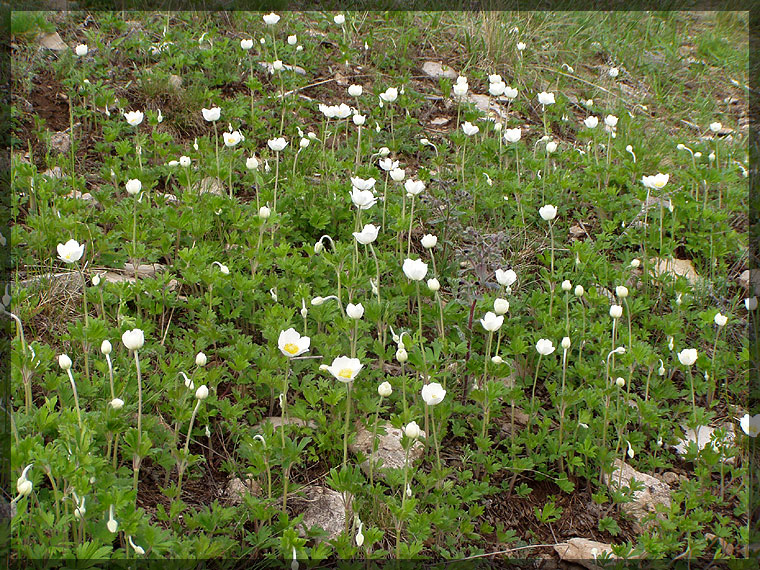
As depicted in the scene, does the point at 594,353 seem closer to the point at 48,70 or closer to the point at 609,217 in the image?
the point at 609,217

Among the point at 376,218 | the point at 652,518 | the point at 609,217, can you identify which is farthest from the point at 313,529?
the point at 609,217

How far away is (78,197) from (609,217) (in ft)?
12.2

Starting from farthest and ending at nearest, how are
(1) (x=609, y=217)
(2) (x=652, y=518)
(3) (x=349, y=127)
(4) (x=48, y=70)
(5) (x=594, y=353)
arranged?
1. (3) (x=349, y=127)
2. (4) (x=48, y=70)
3. (1) (x=609, y=217)
4. (5) (x=594, y=353)
5. (2) (x=652, y=518)

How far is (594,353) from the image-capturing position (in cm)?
380

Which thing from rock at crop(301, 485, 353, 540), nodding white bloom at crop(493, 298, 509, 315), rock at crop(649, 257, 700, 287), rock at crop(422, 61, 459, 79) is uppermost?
rock at crop(422, 61, 459, 79)

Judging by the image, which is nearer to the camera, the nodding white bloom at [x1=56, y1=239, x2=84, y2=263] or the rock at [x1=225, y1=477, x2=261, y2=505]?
the rock at [x1=225, y1=477, x2=261, y2=505]

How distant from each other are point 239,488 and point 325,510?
14.7 inches

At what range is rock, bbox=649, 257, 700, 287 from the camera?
4.52 m

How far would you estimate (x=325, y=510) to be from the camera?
9.38 ft

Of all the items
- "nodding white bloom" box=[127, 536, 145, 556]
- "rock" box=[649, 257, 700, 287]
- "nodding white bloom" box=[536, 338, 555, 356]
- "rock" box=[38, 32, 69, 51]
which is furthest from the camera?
"rock" box=[38, 32, 69, 51]

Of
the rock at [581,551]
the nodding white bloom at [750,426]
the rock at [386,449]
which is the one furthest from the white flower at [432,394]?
the nodding white bloom at [750,426]

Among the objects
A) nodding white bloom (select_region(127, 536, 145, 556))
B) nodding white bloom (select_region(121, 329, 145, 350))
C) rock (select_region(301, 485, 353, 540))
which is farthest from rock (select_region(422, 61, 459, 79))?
nodding white bloom (select_region(127, 536, 145, 556))

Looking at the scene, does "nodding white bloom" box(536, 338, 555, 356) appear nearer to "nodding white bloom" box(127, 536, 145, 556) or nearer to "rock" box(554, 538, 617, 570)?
"rock" box(554, 538, 617, 570)

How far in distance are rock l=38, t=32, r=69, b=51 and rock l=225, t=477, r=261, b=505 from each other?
485 centimetres
